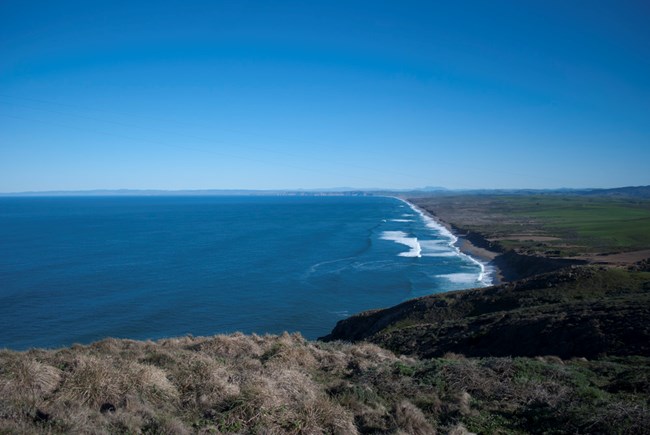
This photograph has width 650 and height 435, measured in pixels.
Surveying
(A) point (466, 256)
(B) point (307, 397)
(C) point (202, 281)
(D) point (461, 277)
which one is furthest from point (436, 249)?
(B) point (307, 397)

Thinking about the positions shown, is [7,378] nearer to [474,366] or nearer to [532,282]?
[474,366]

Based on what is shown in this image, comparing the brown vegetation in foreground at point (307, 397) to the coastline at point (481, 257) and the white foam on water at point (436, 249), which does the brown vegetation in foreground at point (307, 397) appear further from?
the white foam on water at point (436, 249)

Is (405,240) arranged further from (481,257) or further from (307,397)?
(307,397)

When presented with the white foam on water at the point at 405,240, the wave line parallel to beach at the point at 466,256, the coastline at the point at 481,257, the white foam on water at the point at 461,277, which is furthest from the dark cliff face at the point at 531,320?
the white foam on water at the point at 405,240

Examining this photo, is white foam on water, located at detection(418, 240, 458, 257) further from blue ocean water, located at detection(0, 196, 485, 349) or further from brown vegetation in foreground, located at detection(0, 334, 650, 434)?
A: brown vegetation in foreground, located at detection(0, 334, 650, 434)

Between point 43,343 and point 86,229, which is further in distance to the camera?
point 86,229

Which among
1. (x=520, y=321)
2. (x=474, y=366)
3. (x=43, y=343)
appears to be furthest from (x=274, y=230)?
(x=474, y=366)

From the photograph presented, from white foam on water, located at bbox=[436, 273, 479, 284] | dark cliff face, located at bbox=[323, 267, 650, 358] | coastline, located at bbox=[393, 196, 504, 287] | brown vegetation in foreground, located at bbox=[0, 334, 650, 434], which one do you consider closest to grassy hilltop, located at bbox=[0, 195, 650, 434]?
brown vegetation in foreground, located at bbox=[0, 334, 650, 434]
